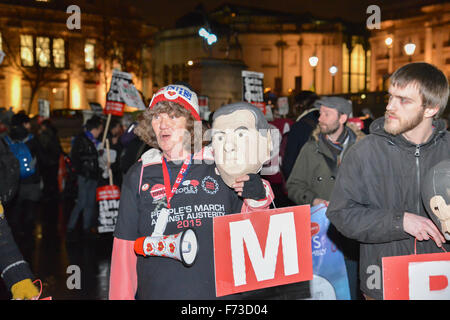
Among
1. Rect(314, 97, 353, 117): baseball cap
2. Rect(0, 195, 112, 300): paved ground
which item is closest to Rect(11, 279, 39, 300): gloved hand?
Rect(0, 195, 112, 300): paved ground

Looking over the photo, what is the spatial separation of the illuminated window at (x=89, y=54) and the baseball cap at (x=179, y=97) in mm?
52462

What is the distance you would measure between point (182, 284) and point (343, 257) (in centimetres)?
239

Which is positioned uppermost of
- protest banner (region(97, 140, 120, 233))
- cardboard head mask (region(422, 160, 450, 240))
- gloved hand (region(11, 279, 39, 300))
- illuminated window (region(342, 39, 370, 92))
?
illuminated window (region(342, 39, 370, 92))

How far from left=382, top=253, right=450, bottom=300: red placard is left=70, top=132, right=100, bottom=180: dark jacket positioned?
6.76 meters

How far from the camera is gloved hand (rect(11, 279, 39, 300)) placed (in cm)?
244

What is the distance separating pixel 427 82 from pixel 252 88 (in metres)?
A: 5.59

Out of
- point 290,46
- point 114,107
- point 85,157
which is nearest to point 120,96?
point 114,107

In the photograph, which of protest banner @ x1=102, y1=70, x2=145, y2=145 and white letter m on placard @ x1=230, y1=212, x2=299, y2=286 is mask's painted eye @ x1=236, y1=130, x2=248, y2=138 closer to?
white letter m on placard @ x1=230, y1=212, x2=299, y2=286

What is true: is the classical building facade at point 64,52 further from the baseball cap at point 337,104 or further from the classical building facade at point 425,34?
the baseball cap at point 337,104

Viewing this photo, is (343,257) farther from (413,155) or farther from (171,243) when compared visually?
(171,243)

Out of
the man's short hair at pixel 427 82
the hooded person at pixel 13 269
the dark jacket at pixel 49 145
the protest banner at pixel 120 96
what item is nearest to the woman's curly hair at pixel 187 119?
the hooded person at pixel 13 269

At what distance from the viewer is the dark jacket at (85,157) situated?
8523 millimetres

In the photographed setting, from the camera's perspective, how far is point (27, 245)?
8180 mm
